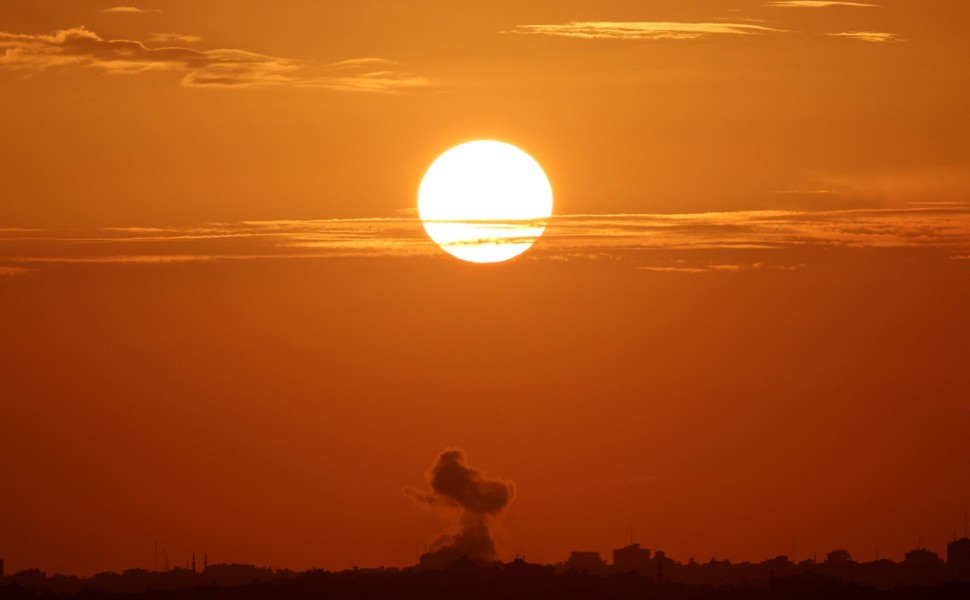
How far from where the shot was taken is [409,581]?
17375cm

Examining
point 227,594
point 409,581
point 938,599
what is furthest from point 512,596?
point 938,599

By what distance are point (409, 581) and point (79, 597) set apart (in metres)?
28.2

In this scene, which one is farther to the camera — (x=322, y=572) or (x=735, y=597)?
(x=322, y=572)

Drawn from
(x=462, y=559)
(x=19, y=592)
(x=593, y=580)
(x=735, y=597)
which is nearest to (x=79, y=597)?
(x=19, y=592)

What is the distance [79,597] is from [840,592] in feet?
209

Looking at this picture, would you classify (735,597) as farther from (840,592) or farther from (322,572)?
(322,572)

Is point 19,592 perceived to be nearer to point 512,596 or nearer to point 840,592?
point 512,596

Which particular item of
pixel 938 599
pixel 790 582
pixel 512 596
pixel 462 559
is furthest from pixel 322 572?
pixel 938 599

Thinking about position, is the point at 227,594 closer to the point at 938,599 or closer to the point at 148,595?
the point at 148,595

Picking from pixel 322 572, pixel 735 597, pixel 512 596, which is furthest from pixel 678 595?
pixel 322 572

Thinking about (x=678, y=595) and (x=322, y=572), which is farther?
(x=322, y=572)

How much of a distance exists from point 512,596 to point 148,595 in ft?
99.3

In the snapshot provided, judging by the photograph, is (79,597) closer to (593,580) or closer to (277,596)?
(277,596)

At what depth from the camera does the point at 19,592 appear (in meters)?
180
